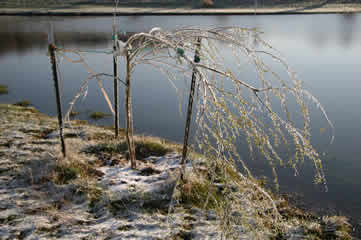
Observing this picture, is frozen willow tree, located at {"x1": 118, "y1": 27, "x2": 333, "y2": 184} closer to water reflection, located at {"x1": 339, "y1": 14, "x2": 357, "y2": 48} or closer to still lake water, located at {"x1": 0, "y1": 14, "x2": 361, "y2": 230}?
still lake water, located at {"x1": 0, "y1": 14, "x2": 361, "y2": 230}

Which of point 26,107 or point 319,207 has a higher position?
point 26,107

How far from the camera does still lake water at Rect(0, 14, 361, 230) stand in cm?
491

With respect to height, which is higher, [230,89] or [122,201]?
[230,89]

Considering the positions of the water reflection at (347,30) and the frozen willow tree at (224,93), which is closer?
the frozen willow tree at (224,93)

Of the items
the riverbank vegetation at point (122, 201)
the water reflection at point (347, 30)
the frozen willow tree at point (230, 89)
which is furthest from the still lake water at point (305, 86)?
the riverbank vegetation at point (122, 201)

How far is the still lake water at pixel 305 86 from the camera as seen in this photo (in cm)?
491

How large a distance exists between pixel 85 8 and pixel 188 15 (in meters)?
11.9

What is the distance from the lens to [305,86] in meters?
9.59

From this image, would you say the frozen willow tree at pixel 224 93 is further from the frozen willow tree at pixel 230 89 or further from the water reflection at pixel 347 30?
the water reflection at pixel 347 30

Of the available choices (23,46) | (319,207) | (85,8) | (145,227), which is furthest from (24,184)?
(85,8)

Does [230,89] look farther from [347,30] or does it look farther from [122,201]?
[347,30]

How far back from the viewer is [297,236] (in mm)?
3422

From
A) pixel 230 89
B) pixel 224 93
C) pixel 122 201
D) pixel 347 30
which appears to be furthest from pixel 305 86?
pixel 347 30

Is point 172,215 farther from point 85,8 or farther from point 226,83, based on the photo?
point 85,8
